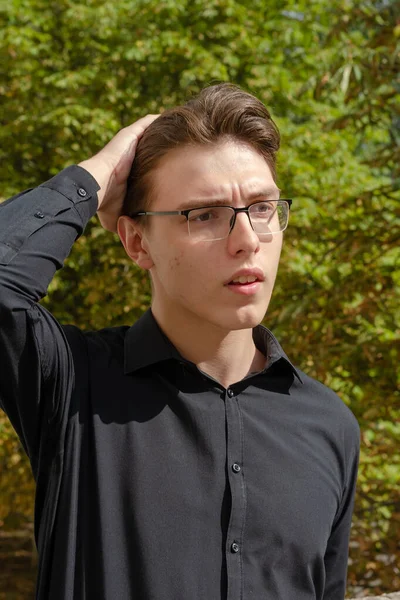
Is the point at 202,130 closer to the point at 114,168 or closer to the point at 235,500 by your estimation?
the point at 114,168

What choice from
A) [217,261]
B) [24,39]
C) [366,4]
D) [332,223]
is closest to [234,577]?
[217,261]

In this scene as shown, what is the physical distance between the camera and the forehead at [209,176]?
5.84ft

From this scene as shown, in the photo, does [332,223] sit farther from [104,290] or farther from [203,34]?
[203,34]

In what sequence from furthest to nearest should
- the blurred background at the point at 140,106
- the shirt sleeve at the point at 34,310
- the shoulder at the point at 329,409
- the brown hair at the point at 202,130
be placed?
the blurred background at the point at 140,106
the shoulder at the point at 329,409
the brown hair at the point at 202,130
the shirt sleeve at the point at 34,310

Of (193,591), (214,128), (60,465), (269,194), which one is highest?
(214,128)

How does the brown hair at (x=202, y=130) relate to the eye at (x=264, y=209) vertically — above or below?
above

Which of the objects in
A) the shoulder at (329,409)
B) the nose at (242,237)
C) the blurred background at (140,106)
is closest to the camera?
the nose at (242,237)

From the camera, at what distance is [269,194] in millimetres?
1831

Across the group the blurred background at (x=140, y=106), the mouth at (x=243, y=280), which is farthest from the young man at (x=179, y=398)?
the blurred background at (x=140, y=106)

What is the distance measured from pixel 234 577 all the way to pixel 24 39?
6.54m

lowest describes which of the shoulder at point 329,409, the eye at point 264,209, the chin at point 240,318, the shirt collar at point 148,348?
the shoulder at point 329,409

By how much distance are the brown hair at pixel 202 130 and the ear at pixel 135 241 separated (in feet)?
0.09

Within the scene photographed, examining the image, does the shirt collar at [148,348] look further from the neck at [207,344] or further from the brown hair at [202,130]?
the brown hair at [202,130]

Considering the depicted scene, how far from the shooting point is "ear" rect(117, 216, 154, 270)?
6.39 feet
